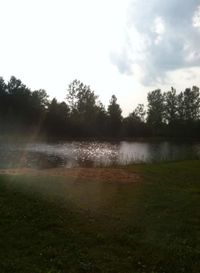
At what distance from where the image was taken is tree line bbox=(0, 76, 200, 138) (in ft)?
289

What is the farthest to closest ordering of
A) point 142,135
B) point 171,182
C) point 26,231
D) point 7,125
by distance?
A: point 142,135 < point 7,125 < point 171,182 < point 26,231

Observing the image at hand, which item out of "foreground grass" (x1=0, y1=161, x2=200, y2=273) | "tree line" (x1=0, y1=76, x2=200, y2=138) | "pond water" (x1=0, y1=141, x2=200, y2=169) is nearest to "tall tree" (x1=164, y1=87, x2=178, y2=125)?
"tree line" (x1=0, y1=76, x2=200, y2=138)

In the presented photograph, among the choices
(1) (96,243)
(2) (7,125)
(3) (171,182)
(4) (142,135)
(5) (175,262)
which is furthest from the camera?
(4) (142,135)

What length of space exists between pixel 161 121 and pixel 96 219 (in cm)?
10536

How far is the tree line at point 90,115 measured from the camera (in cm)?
8819

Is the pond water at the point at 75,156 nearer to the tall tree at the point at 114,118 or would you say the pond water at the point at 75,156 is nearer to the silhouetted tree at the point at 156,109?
the tall tree at the point at 114,118

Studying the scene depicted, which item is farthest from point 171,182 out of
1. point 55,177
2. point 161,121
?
point 161,121

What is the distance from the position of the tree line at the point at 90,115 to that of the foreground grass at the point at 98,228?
2661 inches

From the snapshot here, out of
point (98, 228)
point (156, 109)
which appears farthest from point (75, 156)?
point (156, 109)

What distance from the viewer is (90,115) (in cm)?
9988

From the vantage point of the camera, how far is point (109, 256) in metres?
7.97

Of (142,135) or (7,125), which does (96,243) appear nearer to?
(7,125)

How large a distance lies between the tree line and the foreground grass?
67582mm

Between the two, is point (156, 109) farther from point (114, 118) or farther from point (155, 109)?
point (114, 118)
